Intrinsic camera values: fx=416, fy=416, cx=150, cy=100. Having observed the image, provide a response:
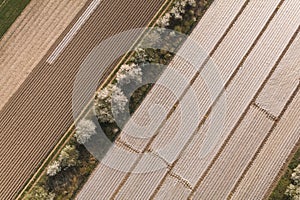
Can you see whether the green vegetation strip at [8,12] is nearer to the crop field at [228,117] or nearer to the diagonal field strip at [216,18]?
the crop field at [228,117]

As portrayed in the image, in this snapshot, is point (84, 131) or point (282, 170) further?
point (282, 170)

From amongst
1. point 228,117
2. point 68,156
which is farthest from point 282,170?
point 68,156

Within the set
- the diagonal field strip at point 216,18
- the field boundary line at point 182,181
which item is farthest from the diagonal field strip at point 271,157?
the diagonal field strip at point 216,18

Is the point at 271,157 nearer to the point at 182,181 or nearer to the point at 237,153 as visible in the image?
the point at 237,153

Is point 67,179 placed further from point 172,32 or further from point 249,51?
point 249,51

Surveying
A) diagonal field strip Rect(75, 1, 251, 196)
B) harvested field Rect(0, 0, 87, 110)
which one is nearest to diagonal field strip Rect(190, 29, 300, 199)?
diagonal field strip Rect(75, 1, 251, 196)

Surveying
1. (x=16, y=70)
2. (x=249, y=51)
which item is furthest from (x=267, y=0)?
(x=16, y=70)
